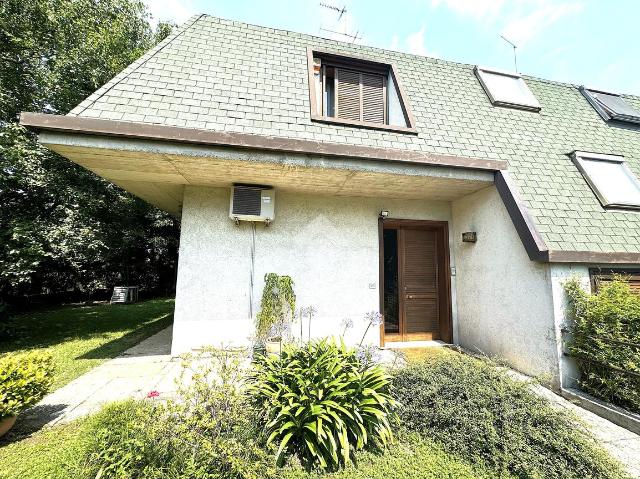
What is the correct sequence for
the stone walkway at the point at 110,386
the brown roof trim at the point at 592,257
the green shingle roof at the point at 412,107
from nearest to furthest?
the stone walkway at the point at 110,386, the brown roof trim at the point at 592,257, the green shingle roof at the point at 412,107

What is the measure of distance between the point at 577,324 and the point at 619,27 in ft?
27.4

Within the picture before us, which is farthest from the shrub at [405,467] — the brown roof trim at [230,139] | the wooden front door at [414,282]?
the brown roof trim at [230,139]

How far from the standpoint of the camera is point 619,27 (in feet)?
23.8

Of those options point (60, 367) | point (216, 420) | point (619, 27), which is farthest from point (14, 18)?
point (619, 27)

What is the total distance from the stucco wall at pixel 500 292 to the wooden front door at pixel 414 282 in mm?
367

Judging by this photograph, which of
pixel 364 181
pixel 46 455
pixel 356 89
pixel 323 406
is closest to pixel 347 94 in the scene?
pixel 356 89

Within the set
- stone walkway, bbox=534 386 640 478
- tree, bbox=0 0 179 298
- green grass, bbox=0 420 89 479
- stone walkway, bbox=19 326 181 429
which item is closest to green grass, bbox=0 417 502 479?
green grass, bbox=0 420 89 479

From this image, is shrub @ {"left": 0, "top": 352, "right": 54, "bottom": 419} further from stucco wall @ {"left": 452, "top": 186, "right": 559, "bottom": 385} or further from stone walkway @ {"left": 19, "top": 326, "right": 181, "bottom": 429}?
stucco wall @ {"left": 452, "top": 186, "right": 559, "bottom": 385}

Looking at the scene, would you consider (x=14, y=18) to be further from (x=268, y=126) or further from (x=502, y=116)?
(x=502, y=116)

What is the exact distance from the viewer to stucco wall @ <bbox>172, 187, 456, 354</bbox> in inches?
218

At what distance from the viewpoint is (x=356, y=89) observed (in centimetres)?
683

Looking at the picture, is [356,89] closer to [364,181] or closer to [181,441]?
[364,181]

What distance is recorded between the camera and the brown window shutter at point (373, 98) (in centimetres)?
671

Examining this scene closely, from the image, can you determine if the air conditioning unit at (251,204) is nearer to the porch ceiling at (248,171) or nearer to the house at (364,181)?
the house at (364,181)
